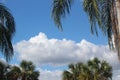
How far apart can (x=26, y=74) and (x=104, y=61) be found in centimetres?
994

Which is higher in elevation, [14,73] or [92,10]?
[14,73]

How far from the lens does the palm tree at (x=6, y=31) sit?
64.6 feet

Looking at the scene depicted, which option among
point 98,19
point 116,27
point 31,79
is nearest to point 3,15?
point 98,19

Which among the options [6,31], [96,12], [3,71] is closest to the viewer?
[96,12]

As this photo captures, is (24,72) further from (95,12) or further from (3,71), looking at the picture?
(95,12)

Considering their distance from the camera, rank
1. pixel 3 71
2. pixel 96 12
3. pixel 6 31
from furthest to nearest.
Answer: pixel 3 71, pixel 6 31, pixel 96 12

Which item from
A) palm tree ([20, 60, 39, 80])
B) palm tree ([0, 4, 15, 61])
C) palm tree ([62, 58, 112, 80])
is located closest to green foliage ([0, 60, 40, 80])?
palm tree ([20, 60, 39, 80])

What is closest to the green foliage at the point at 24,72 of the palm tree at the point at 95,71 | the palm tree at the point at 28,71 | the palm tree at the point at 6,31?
the palm tree at the point at 28,71

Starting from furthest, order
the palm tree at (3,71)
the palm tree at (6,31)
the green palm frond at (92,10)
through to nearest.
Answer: the palm tree at (3,71) < the palm tree at (6,31) < the green palm frond at (92,10)

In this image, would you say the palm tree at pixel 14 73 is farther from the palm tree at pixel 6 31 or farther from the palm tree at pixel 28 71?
the palm tree at pixel 6 31

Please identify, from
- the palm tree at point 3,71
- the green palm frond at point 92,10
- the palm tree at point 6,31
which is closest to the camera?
the green palm frond at point 92,10

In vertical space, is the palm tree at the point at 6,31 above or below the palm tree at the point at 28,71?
below

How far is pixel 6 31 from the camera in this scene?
19953mm

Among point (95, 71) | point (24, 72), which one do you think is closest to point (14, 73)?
point (24, 72)
